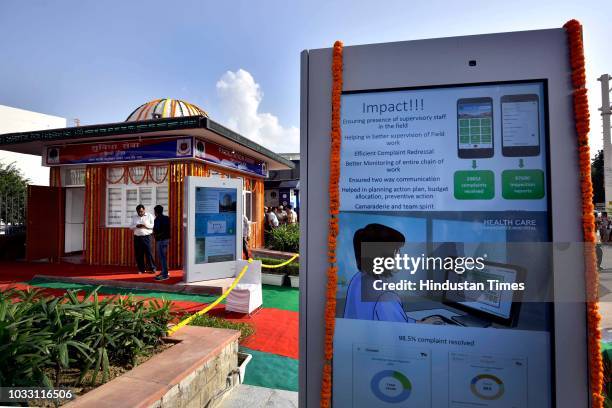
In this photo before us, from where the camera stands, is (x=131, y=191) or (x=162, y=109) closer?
(x=131, y=191)

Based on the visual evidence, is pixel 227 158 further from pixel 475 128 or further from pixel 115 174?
pixel 475 128

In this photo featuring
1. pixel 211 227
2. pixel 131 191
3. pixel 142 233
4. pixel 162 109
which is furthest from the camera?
pixel 162 109

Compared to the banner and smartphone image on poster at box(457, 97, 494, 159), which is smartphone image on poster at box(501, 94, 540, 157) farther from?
the banner

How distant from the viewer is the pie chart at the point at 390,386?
47.3 inches

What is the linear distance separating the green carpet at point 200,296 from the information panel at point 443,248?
4.91 metres

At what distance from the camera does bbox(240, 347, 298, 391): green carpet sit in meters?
3.39

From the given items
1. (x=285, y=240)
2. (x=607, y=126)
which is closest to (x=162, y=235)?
(x=285, y=240)

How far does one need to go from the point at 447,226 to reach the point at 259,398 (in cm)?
277

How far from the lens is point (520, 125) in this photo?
1166 mm

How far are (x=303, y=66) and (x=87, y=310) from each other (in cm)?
296

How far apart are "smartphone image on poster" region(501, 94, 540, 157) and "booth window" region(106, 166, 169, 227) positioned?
8.93 metres

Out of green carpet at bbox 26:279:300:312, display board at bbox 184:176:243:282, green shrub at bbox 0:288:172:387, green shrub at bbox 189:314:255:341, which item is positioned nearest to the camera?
green shrub at bbox 0:288:172:387

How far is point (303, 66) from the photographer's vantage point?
4.23ft

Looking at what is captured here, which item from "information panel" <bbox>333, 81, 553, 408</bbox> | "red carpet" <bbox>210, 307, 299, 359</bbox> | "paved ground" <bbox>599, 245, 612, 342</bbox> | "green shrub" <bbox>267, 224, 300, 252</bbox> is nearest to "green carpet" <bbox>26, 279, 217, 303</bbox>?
"red carpet" <bbox>210, 307, 299, 359</bbox>
